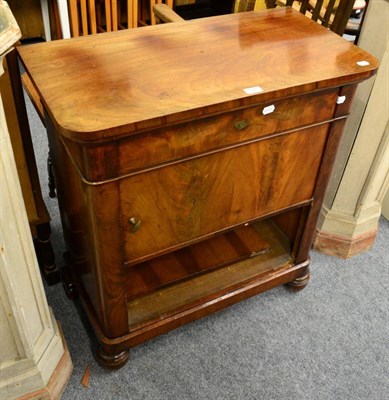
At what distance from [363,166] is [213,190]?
0.67m

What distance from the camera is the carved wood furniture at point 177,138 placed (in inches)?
36.3

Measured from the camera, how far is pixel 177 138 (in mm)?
962

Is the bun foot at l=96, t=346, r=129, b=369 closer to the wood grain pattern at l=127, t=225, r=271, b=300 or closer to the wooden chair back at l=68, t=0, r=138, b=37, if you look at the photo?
the wood grain pattern at l=127, t=225, r=271, b=300

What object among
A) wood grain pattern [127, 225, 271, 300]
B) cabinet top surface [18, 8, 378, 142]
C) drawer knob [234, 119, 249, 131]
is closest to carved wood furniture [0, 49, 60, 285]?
cabinet top surface [18, 8, 378, 142]

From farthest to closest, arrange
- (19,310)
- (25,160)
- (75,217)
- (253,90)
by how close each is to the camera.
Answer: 1. (25,160)
2. (75,217)
3. (19,310)
4. (253,90)

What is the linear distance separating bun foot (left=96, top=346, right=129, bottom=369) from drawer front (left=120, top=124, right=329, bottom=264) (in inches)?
14.3

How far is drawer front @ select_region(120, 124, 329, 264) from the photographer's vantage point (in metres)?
1.04

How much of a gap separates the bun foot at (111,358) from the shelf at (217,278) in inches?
3.8

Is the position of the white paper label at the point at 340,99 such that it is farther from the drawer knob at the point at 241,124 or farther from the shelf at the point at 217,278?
the shelf at the point at 217,278

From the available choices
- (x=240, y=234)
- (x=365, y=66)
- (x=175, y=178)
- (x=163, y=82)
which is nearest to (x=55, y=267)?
(x=240, y=234)

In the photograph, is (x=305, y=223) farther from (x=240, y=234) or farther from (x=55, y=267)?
(x=55, y=267)

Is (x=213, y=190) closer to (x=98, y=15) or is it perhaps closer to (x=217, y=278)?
(x=217, y=278)

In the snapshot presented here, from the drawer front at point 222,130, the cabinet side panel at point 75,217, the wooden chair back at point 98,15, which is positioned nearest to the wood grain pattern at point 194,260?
the cabinet side panel at point 75,217

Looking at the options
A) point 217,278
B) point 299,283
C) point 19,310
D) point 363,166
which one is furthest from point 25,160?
point 363,166
